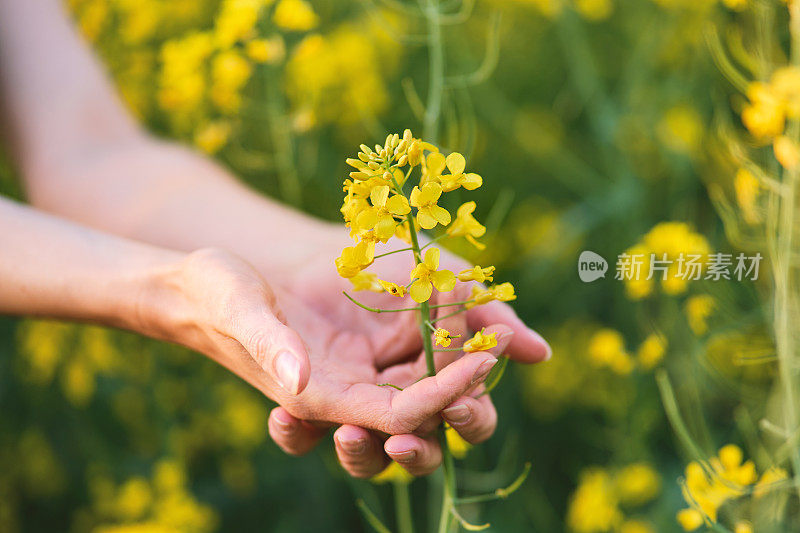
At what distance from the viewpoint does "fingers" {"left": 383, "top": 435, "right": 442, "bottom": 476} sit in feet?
2.07

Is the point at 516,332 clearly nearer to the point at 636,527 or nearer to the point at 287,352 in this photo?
the point at 287,352

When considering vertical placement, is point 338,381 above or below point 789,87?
below

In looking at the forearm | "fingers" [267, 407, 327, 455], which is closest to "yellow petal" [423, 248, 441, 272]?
"fingers" [267, 407, 327, 455]

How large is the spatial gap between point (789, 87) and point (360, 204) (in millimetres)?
578

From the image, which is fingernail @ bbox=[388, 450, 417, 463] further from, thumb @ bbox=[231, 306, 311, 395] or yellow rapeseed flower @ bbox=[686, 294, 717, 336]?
yellow rapeseed flower @ bbox=[686, 294, 717, 336]

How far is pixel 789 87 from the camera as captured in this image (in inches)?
33.6

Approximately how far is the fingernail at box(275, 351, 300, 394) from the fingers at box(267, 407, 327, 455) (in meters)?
0.14

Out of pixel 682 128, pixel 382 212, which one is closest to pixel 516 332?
pixel 382 212

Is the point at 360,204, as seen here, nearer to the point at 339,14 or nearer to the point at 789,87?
the point at 789,87

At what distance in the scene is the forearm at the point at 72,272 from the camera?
0.81 meters

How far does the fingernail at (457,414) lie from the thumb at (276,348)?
134 mm

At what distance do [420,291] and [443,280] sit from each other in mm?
24

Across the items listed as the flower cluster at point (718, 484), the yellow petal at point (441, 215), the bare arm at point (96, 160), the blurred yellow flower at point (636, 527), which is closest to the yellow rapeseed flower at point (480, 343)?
the yellow petal at point (441, 215)

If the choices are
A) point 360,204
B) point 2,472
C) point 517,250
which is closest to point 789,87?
point 360,204
